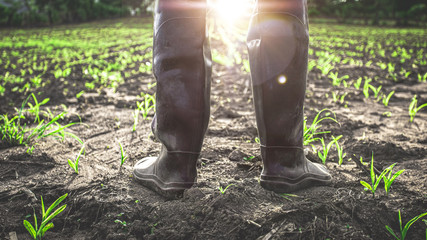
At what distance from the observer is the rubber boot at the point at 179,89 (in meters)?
1.29

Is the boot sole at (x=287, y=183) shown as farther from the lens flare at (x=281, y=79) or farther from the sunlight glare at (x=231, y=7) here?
the sunlight glare at (x=231, y=7)

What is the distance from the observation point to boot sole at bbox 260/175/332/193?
1350 mm

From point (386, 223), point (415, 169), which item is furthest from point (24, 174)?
point (415, 169)

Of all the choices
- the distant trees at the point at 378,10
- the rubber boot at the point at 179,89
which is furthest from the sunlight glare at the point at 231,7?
the distant trees at the point at 378,10

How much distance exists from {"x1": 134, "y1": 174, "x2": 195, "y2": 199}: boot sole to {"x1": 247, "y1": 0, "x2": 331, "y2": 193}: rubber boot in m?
0.37

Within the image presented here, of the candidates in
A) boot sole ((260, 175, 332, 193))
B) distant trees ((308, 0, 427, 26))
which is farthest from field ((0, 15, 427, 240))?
distant trees ((308, 0, 427, 26))

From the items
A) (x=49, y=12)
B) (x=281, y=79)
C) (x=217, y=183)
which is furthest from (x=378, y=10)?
(x=217, y=183)

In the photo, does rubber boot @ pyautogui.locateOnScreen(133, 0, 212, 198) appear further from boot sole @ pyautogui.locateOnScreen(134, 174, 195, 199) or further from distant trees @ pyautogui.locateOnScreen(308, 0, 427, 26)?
distant trees @ pyautogui.locateOnScreen(308, 0, 427, 26)

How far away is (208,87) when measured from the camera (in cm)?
137

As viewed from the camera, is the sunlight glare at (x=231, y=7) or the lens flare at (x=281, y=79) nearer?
the lens flare at (x=281, y=79)

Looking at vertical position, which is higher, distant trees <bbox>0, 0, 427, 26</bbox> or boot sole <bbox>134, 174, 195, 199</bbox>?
distant trees <bbox>0, 0, 427, 26</bbox>

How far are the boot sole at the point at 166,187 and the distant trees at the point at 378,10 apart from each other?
25.0 metres

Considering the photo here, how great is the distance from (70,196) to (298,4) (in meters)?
1.31

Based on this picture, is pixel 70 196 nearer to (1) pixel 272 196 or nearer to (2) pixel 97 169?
(2) pixel 97 169
